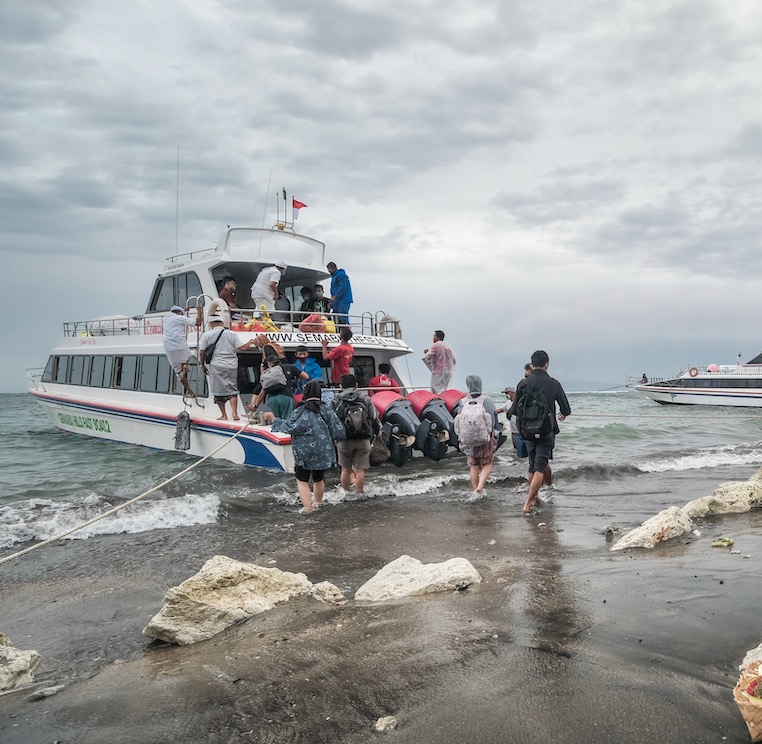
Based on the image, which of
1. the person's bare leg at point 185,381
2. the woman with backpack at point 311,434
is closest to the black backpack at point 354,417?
the woman with backpack at point 311,434

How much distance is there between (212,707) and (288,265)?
12423 millimetres

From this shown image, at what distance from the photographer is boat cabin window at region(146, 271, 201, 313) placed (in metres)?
14.3

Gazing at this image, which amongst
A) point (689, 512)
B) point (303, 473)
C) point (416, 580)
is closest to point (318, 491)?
point (303, 473)

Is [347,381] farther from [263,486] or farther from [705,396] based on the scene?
[705,396]

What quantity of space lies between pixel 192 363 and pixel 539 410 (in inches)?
311

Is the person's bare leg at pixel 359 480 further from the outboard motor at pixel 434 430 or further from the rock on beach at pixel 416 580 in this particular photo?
the rock on beach at pixel 416 580

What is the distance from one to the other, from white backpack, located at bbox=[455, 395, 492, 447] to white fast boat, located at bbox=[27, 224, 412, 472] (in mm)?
2945

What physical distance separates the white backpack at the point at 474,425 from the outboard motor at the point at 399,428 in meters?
2.44

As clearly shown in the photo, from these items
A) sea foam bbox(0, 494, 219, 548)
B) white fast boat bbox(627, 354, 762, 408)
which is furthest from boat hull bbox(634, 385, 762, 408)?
sea foam bbox(0, 494, 219, 548)

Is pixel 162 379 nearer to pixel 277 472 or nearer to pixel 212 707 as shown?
pixel 277 472

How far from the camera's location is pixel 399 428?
442 inches

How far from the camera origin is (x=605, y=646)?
3.28m

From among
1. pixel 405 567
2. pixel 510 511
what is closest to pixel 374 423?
pixel 510 511

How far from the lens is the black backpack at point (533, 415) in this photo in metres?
7.62
